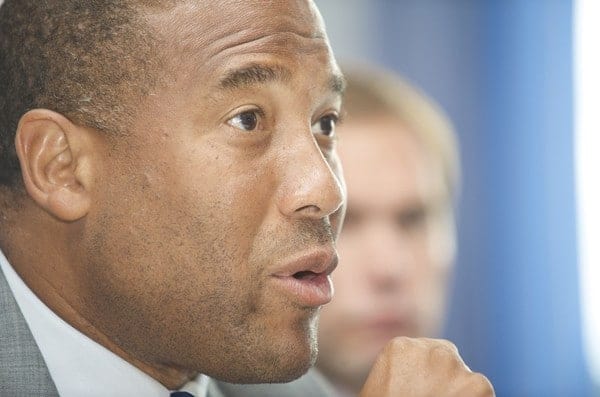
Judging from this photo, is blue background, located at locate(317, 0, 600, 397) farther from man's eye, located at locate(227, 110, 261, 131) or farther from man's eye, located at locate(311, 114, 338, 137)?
man's eye, located at locate(227, 110, 261, 131)

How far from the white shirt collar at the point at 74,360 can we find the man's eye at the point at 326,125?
0.40 meters

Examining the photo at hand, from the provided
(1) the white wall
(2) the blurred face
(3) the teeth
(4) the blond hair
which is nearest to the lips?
(3) the teeth

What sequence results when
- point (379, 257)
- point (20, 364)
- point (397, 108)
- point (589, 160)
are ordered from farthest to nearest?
1. point (589, 160)
2. point (397, 108)
3. point (379, 257)
4. point (20, 364)

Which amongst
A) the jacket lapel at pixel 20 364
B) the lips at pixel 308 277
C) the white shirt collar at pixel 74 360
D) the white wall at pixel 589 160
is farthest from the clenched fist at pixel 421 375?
the white wall at pixel 589 160

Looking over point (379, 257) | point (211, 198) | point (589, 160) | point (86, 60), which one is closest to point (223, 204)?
point (211, 198)

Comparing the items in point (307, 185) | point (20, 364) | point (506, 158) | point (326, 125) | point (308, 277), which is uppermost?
point (506, 158)

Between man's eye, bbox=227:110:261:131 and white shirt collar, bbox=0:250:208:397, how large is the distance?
0.34 m

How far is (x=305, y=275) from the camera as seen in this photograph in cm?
127

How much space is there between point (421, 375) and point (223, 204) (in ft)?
1.10

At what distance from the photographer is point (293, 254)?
122 cm

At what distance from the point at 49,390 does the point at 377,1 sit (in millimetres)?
2593

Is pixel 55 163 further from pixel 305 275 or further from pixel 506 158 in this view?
pixel 506 158

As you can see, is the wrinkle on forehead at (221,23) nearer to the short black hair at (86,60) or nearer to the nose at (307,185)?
the short black hair at (86,60)

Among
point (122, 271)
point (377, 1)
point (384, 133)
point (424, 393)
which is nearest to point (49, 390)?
point (122, 271)
